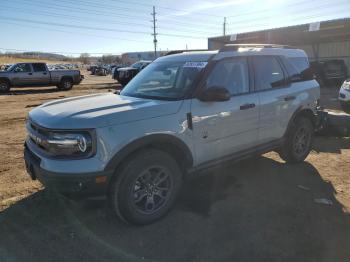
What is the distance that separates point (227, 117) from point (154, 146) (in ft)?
3.57

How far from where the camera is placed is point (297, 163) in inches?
237

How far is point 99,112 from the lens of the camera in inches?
141

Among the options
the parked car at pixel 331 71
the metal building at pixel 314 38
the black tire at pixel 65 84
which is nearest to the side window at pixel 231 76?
the parked car at pixel 331 71

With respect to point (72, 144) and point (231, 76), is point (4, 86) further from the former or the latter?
point (72, 144)

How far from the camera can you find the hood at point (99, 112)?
3416 mm

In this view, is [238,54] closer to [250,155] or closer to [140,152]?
[250,155]

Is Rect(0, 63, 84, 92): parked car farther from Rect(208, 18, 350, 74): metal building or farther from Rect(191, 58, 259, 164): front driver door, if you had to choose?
Rect(191, 58, 259, 164): front driver door

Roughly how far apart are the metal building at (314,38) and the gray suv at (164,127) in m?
19.5

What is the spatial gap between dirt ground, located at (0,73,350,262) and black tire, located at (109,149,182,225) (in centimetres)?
17

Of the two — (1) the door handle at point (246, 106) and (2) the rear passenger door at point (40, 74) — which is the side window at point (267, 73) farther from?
(2) the rear passenger door at point (40, 74)

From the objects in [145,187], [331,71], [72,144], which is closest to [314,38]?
[331,71]

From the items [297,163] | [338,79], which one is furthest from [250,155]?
[338,79]

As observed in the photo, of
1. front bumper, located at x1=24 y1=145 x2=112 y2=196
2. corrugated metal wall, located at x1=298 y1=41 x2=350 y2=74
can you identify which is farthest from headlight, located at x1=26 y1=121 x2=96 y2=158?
corrugated metal wall, located at x1=298 y1=41 x2=350 y2=74

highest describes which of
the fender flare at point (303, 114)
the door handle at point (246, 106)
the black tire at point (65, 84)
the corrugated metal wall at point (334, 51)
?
the corrugated metal wall at point (334, 51)
